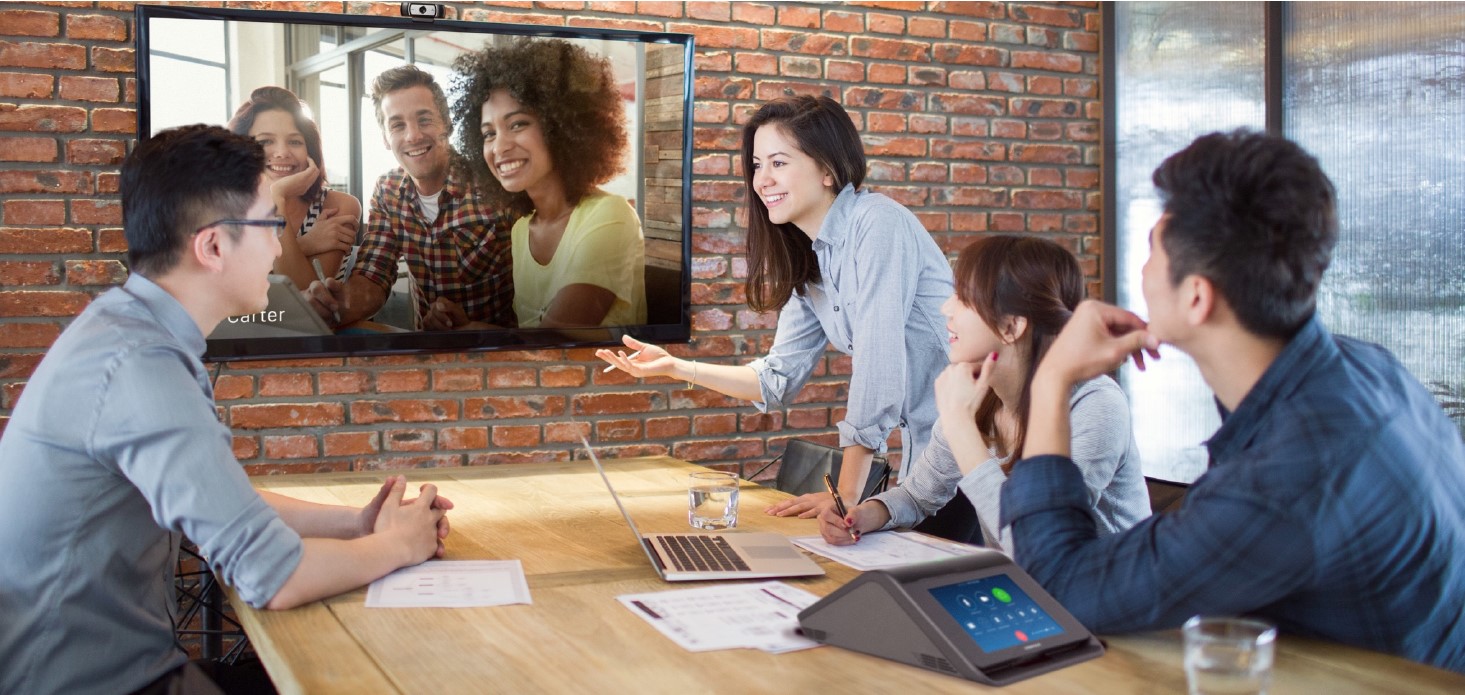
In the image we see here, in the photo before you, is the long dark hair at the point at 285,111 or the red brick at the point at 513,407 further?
the red brick at the point at 513,407

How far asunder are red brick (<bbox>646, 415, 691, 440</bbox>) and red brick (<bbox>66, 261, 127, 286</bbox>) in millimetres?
1538

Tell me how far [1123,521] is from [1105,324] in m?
0.63

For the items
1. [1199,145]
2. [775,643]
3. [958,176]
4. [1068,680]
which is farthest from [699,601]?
[958,176]

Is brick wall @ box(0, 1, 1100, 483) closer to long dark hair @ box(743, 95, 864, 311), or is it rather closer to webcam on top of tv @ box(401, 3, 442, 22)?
webcam on top of tv @ box(401, 3, 442, 22)

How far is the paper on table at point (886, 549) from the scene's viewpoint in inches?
77.7

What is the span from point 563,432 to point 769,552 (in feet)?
5.90

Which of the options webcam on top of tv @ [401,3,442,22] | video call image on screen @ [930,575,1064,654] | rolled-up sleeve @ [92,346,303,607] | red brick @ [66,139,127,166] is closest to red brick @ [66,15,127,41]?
red brick @ [66,139,127,166]

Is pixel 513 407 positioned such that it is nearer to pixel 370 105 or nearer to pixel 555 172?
pixel 555 172

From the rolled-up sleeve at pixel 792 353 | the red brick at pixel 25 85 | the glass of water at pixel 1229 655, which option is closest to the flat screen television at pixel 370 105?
the red brick at pixel 25 85

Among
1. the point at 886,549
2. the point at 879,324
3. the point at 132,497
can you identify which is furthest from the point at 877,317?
the point at 132,497

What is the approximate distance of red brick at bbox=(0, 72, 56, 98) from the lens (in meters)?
3.07

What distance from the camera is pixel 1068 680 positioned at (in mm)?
1344

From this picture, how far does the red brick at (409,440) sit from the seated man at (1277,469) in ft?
7.91

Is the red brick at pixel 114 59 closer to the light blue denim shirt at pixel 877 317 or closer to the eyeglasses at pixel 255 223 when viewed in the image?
the eyeglasses at pixel 255 223
